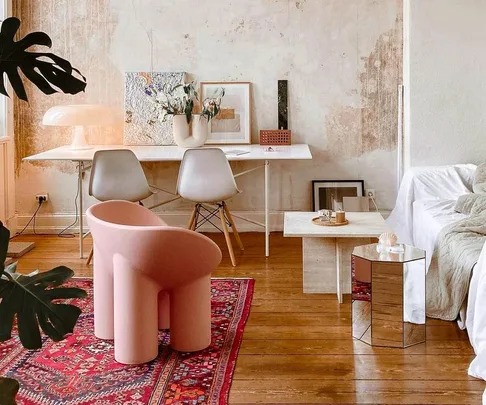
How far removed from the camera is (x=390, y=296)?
3.94m

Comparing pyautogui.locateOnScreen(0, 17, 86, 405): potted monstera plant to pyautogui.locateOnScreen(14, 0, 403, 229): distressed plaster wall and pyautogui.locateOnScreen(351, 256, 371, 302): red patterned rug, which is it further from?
pyautogui.locateOnScreen(14, 0, 403, 229): distressed plaster wall

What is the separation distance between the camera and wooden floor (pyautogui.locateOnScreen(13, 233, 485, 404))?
3393 mm

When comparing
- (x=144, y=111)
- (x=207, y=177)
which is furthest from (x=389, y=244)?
(x=144, y=111)

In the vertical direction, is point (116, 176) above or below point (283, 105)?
below

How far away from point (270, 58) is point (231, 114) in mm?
558

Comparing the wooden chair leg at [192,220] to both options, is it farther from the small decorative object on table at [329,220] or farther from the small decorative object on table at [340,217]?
the small decorative object on table at [340,217]

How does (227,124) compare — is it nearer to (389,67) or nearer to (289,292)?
(389,67)

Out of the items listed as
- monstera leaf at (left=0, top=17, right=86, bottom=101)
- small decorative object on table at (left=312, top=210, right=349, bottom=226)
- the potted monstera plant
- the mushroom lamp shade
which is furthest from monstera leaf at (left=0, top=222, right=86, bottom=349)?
the mushroom lamp shade

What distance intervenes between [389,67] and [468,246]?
2678 millimetres

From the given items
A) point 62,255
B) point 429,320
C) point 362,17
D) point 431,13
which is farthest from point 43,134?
point 429,320

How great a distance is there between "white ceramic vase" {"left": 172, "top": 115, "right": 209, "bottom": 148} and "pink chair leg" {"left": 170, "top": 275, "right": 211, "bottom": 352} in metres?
2.60

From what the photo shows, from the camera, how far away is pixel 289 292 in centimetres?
500

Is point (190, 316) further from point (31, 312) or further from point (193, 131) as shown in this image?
point (193, 131)

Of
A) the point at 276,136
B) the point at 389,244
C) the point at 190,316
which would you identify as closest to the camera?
the point at 190,316
